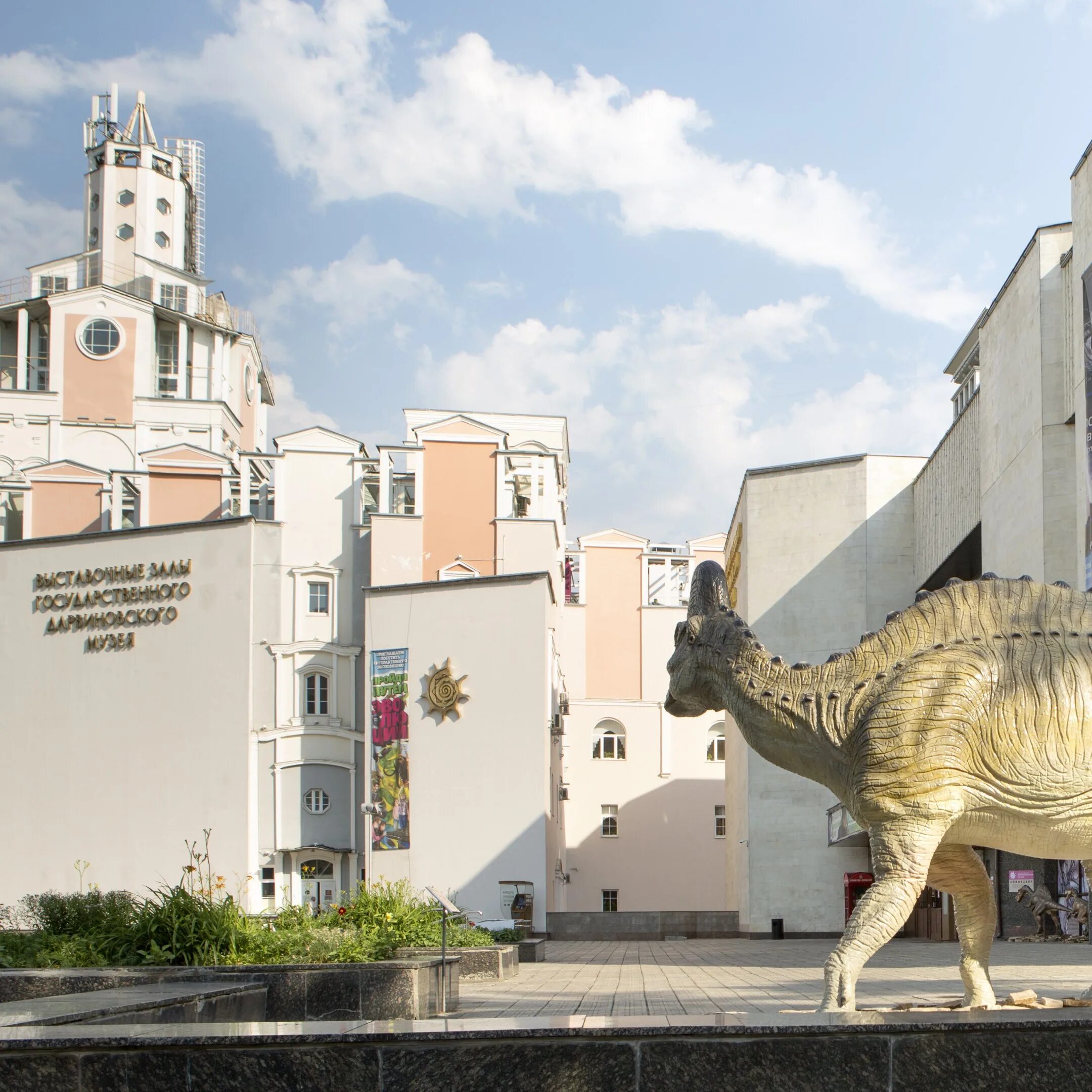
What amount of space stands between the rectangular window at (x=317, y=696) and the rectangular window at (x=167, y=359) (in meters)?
20.4

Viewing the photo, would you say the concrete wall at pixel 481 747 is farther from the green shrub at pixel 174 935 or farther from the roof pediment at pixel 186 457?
the green shrub at pixel 174 935

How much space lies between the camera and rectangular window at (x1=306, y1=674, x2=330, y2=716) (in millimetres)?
48406

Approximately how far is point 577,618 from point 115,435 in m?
21.2

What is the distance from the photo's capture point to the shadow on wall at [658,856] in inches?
2270

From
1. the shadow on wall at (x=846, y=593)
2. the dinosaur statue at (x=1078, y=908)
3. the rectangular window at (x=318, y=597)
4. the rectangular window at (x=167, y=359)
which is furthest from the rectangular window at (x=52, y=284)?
the dinosaur statue at (x=1078, y=908)

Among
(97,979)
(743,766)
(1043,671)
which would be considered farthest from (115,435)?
(1043,671)

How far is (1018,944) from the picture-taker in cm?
2958

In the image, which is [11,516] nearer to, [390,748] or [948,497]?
[390,748]

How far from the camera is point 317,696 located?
48.5 m

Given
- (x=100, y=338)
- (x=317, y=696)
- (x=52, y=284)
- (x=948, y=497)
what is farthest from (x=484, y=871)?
(x=52, y=284)

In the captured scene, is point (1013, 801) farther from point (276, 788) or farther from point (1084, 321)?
point (276, 788)

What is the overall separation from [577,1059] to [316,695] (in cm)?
4376

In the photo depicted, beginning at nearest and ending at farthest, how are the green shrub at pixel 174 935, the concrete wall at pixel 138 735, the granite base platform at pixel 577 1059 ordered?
1. the granite base platform at pixel 577 1059
2. the green shrub at pixel 174 935
3. the concrete wall at pixel 138 735

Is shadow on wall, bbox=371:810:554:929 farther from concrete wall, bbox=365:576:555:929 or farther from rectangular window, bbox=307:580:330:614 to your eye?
rectangular window, bbox=307:580:330:614
